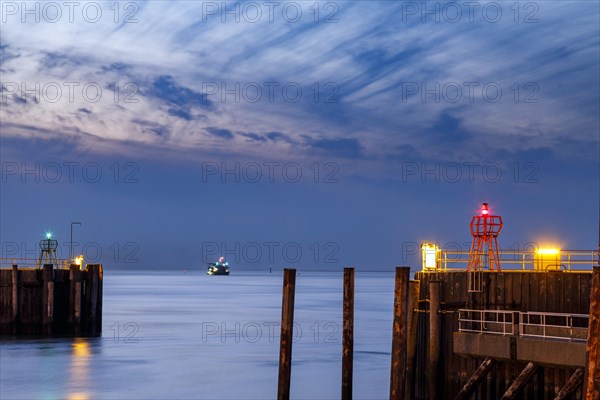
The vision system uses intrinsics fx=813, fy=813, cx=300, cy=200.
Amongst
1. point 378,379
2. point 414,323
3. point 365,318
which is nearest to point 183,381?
point 378,379

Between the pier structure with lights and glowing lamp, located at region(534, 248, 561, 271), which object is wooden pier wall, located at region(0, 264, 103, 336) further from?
glowing lamp, located at region(534, 248, 561, 271)

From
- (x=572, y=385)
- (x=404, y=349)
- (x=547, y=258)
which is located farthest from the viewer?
(x=547, y=258)

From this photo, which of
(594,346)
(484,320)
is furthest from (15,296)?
(594,346)

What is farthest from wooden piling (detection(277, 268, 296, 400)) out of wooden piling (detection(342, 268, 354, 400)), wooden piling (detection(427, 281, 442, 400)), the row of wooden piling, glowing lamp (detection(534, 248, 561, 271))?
glowing lamp (detection(534, 248, 561, 271))

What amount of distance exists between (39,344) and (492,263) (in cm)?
2857

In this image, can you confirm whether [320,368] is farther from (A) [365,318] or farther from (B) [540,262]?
(A) [365,318]

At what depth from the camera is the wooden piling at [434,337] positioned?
24.1 metres

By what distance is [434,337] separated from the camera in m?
24.2

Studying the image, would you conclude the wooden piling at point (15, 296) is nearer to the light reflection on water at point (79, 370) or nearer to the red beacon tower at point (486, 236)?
the light reflection on water at point (79, 370)

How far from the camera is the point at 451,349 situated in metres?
24.2

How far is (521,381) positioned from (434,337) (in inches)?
145

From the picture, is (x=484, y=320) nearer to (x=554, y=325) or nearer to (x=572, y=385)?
(x=554, y=325)

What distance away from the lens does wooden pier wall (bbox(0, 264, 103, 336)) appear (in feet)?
150

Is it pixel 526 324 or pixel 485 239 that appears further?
pixel 485 239
